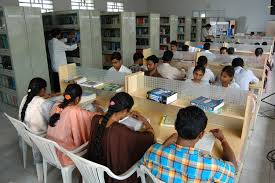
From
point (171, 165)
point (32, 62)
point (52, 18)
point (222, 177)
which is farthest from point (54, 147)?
point (52, 18)

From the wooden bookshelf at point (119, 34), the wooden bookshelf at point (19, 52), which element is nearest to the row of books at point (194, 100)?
the wooden bookshelf at point (19, 52)

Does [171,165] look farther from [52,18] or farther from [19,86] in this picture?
[52,18]

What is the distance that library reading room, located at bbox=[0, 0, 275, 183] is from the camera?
1473mm

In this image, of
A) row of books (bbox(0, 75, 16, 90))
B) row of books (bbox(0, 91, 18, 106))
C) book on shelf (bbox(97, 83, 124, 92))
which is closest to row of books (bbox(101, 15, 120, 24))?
row of books (bbox(0, 75, 16, 90))

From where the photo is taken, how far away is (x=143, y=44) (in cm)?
687

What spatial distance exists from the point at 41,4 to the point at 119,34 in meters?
3.76

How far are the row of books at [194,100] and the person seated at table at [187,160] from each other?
2.07 ft

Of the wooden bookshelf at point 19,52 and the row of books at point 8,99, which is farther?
the row of books at point 8,99

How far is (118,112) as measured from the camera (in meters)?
1.70

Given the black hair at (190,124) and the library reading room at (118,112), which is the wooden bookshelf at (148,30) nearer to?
the library reading room at (118,112)

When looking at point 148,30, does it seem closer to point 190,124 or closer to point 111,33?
point 111,33

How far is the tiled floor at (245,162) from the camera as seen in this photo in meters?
2.46

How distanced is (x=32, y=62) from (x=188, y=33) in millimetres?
6606

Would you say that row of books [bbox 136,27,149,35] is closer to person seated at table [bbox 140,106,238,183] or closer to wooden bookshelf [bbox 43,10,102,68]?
wooden bookshelf [bbox 43,10,102,68]
